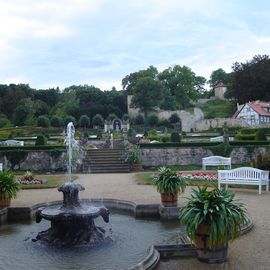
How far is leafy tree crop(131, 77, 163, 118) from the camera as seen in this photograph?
68.9 meters

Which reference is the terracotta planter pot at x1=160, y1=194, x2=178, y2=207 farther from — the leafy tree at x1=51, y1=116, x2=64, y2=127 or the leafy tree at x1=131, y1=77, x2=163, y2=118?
the leafy tree at x1=131, y1=77, x2=163, y2=118

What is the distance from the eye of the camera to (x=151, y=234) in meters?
9.02

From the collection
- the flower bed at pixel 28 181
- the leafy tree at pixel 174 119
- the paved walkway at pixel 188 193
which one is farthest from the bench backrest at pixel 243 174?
the leafy tree at pixel 174 119

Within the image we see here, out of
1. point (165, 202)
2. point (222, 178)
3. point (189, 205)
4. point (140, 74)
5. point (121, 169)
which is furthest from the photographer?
point (140, 74)

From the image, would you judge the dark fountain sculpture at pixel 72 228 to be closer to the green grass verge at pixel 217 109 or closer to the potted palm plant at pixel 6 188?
the potted palm plant at pixel 6 188

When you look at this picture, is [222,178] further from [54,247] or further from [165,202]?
[54,247]

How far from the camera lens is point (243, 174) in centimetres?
1440

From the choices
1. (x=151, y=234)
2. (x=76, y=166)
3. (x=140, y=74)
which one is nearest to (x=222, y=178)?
(x=151, y=234)

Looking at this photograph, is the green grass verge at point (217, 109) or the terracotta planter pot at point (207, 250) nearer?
the terracotta planter pot at point (207, 250)

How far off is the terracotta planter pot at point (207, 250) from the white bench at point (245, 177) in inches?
305

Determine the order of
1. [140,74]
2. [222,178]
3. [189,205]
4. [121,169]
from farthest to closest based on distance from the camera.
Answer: [140,74], [121,169], [222,178], [189,205]

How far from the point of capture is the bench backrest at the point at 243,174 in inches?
557

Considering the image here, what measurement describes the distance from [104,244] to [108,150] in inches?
671

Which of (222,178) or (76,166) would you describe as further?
(76,166)
